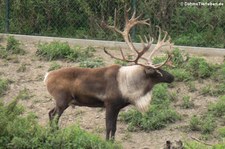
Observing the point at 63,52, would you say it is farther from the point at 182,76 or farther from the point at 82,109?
the point at 182,76

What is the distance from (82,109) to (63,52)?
214cm

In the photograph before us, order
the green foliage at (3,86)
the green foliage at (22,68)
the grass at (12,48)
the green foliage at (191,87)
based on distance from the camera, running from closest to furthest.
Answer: the green foliage at (191,87), the green foliage at (3,86), the green foliage at (22,68), the grass at (12,48)

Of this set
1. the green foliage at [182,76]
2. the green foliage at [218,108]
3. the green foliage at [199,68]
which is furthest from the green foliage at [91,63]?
the green foliage at [218,108]

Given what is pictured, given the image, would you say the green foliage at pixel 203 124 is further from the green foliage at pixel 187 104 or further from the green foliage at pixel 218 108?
the green foliage at pixel 187 104

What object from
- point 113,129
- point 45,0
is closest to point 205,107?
point 113,129

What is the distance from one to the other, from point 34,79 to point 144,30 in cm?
292

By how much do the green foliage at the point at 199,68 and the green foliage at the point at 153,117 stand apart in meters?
1.11

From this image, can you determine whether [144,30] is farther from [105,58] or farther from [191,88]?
[191,88]

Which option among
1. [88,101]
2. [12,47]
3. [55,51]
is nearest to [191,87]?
[88,101]

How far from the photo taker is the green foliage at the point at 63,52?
12.7m

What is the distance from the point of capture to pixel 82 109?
11.0m

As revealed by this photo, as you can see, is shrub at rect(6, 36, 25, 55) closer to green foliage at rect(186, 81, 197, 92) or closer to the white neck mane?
green foliage at rect(186, 81, 197, 92)

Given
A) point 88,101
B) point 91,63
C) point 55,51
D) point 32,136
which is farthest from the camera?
point 55,51

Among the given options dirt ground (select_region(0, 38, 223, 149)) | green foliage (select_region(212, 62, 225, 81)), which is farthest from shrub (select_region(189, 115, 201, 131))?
green foliage (select_region(212, 62, 225, 81))
